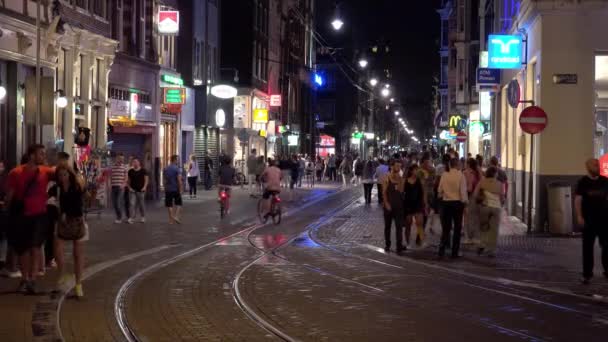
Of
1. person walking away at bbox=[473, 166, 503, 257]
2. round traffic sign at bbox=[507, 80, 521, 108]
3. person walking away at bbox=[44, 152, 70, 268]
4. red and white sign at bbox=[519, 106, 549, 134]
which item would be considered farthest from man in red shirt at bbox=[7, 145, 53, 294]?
round traffic sign at bbox=[507, 80, 521, 108]

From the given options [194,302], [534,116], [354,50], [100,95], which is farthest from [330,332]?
[354,50]

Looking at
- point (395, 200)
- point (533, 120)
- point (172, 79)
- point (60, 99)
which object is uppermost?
point (172, 79)

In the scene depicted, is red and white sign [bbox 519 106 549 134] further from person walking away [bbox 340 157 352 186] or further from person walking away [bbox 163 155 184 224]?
person walking away [bbox 340 157 352 186]

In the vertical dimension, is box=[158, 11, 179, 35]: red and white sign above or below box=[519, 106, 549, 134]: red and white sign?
above

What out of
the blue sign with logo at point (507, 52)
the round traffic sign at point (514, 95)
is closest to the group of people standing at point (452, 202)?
the round traffic sign at point (514, 95)

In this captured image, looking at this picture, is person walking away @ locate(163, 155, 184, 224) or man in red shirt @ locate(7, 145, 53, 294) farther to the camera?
person walking away @ locate(163, 155, 184, 224)

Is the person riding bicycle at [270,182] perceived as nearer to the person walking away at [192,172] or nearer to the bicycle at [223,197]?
the bicycle at [223,197]

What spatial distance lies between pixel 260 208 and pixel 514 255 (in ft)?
30.6

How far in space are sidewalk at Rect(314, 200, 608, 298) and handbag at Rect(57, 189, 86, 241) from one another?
662 centimetres

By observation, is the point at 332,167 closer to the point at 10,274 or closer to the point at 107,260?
the point at 107,260

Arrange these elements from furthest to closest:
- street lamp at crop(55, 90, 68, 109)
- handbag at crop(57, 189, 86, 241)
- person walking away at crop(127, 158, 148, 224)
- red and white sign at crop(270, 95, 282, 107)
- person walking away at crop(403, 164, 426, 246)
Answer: red and white sign at crop(270, 95, 282, 107) → street lamp at crop(55, 90, 68, 109) → person walking away at crop(127, 158, 148, 224) → person walking away at crop(403, 164, 426, 246) → handbag at crop(57, 189, 86, 241)

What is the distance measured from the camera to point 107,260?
1669 cm

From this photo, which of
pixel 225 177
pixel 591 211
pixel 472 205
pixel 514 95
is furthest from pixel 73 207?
pixel 225 177

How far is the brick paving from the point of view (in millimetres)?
10008
